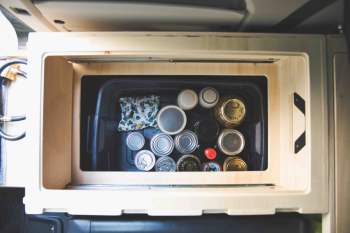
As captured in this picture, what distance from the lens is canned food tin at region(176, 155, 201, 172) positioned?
2.66ft

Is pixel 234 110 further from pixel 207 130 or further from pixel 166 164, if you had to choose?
pixel 166 164

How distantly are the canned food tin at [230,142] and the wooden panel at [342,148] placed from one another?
0.33 meters

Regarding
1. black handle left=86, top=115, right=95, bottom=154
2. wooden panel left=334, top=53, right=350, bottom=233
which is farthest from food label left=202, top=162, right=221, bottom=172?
black handle left=86, top=115, right=95, bottom=154

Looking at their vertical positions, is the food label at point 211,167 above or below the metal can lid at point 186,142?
below

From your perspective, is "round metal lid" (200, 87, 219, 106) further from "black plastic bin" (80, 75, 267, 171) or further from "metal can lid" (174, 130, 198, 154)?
"metal can lid" (174, 130, 198, 154)

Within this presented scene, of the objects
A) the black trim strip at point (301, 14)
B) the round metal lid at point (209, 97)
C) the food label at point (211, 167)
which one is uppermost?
the black trim strip at point (301, 14)

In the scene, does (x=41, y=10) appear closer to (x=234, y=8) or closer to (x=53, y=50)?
(x=53, y=50)

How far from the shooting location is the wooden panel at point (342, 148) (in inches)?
24.2

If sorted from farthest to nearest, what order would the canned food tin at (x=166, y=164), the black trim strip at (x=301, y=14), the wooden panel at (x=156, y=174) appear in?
1. the canned food tin at (x=166, y=164)
2. the wooden panel at (x=156, y=174)
3. the black trim strip at (x=301, y=14)

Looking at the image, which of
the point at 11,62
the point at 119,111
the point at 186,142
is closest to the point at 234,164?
the point at 186,142

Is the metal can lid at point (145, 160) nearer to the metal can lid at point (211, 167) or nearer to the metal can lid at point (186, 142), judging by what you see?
the metal can lid at point (186, 142)

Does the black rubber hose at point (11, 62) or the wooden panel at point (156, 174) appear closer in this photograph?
the wooden panel at point (156, 174)

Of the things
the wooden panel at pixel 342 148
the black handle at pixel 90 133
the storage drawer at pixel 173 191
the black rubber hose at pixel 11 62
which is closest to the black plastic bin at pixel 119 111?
the black handle at pixel 90 133

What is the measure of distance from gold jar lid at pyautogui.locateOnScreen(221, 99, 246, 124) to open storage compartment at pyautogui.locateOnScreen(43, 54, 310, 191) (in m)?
0.07
